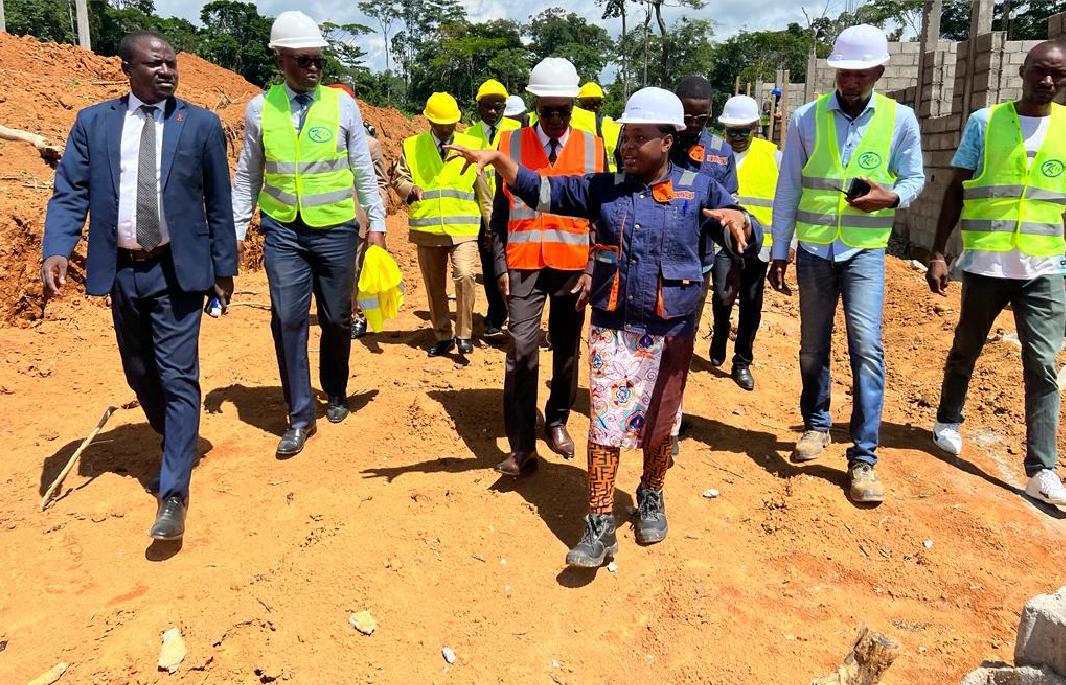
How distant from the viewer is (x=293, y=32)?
4.26 meters

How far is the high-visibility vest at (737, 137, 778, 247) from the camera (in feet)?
20.2

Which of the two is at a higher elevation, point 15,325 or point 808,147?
point 808,147

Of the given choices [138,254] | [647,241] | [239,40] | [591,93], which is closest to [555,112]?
[647,241]

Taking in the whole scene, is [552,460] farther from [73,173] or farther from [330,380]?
[73,173]

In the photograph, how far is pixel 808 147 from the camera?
4223 millimetres

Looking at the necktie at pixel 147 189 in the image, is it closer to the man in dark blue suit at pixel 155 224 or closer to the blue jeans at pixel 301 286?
the man in dark blue suit at pixel 155 224

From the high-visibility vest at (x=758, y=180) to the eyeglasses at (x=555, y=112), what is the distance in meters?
2.48

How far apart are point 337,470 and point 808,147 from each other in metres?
3.08

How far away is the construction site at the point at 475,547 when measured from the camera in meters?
2.97

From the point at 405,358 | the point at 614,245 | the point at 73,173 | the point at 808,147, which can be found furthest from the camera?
the point at 405,358

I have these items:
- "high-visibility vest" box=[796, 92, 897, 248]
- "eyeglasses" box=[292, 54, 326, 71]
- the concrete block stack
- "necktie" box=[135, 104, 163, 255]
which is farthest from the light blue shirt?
"necktie" box=[135, 104, 163, 255]

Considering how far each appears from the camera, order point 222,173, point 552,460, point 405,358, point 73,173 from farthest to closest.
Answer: point 405,358, point 552,460, point 222,173, point 73,173

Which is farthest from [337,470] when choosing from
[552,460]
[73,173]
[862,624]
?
[862,624]

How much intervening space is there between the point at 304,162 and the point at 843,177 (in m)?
2.89
